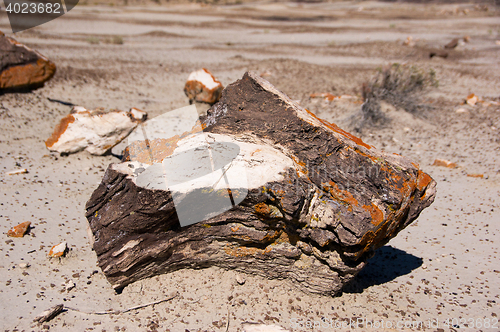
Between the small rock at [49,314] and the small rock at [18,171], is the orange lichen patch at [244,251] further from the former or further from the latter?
the small rock at [18,171]

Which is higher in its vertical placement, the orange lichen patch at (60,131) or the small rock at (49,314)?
the orange lichen patch at (60,131)

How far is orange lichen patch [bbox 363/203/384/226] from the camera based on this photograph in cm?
271

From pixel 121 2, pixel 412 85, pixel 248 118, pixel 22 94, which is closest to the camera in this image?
pixel 248 118

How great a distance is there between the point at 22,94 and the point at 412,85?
8663 millimetres

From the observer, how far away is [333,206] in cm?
280

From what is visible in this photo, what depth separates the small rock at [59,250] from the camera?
10.7ft

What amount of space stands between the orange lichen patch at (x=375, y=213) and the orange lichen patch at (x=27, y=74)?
23.5 feet

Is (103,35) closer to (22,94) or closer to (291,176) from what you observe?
(22,94)

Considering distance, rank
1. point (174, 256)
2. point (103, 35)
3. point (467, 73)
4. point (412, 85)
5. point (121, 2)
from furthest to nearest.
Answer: point (121, 2) < point (103, 35) < point (467, 73) < point (412, 85) < point (174, 256)

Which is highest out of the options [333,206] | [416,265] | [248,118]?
[248,118]

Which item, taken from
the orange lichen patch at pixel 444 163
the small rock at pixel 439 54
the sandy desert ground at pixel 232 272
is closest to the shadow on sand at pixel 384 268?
the sandy desert ground at pixel 232 272

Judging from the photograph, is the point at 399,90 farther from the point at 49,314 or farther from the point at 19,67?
the point at 19,67

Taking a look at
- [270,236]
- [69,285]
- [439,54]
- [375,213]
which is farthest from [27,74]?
[439,54]

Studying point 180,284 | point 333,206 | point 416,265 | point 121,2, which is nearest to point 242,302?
point 180,284
